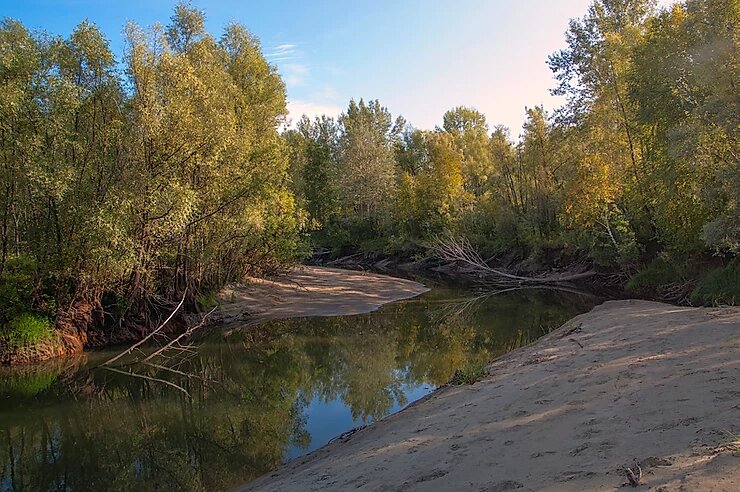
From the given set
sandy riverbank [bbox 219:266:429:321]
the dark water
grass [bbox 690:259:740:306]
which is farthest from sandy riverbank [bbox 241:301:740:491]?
sandy riverbank [bbox 219:266:429:321]

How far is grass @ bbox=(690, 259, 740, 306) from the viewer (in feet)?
55.6

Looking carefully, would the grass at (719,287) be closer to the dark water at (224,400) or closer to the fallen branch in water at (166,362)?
the dark water at (224,400)

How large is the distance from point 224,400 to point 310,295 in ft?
58.4

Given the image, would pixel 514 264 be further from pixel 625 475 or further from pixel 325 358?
pixel 625 475

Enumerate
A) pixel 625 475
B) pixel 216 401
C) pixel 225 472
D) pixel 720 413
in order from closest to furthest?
pixel 625 475, pixel 720 413, pixel 225 472, pixel 216 401

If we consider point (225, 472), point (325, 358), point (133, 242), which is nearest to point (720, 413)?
point (225, 472)

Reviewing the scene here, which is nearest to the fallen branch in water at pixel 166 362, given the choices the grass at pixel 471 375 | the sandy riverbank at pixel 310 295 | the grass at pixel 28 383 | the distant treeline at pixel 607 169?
the grass at pixel 28 383

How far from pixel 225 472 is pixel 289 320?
53.5 ft

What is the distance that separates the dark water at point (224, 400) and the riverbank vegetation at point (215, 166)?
3.27 m

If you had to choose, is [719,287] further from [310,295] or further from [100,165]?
[100,165]

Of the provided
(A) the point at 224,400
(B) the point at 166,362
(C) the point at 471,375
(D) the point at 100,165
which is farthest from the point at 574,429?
(D) the point at 100,165

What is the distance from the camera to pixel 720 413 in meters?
5.37

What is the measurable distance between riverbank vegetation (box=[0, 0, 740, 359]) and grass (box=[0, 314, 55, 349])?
5 centimetres

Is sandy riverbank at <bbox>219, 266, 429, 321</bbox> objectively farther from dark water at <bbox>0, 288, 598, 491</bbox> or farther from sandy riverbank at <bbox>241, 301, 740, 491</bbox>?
sandy riverbank at <bbox>241, 301, 740, 491</bbox>
